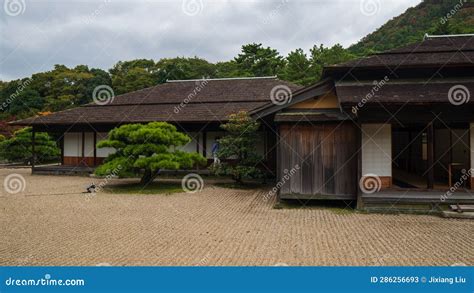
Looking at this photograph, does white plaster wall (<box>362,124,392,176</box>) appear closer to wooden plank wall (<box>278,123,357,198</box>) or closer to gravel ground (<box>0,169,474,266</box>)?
wooden plank wall (<box>278,123,357,198</box>)

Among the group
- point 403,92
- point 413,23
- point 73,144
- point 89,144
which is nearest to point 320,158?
point 403,92

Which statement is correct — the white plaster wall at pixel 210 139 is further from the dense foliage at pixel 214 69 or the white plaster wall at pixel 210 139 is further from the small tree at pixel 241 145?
the dense foliage at pixel 214 69

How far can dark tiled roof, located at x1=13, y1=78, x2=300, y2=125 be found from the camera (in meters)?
18.6

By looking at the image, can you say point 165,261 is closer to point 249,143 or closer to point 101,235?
point 101,235

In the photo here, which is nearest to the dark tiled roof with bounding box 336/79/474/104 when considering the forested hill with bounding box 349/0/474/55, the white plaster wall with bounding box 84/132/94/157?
the white plaster wall with bounding box 84/132/94/157

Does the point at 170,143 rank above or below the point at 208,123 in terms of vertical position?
below

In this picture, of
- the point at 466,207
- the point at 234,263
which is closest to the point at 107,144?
the point at 234,263

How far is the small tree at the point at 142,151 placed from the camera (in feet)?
43.4

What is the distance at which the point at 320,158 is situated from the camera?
1076 centimetres

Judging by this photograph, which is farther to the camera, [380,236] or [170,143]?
[170,143]

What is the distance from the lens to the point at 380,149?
1038 centimetres

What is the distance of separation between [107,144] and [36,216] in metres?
4.98

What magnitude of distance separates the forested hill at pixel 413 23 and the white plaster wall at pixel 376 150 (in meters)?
25.6

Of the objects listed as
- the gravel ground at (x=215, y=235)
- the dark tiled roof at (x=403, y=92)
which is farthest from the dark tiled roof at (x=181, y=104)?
the gravel ground at (x=215, y=235)
